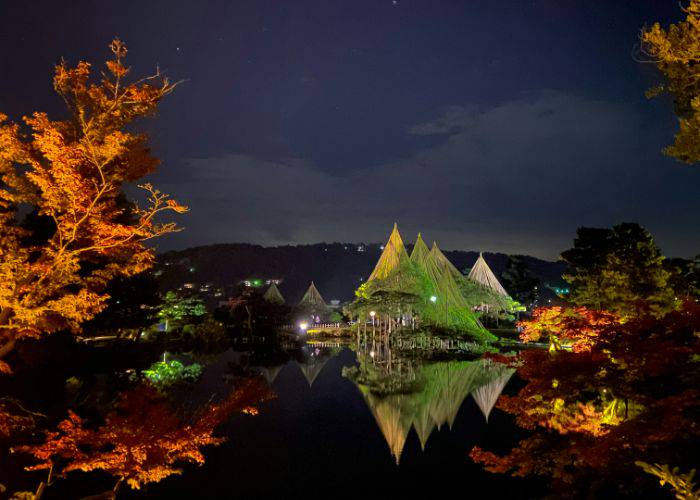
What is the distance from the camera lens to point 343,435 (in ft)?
37.9

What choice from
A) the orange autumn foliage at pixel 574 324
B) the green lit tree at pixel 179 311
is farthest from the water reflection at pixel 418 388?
the green lit tree at pixel 179 311

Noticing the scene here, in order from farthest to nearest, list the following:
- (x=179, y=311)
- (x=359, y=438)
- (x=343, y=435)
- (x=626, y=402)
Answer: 1. (x=179, y=311)
2. (x=343, y=435)
3. (x=359, y=438)
4. (x=626, y=402)

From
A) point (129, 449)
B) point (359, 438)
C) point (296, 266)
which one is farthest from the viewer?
point (296, 266)

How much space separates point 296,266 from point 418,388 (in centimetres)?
7158

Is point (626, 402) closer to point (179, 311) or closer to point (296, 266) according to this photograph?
point (179, 311)

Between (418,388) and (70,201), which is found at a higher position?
(70,201)

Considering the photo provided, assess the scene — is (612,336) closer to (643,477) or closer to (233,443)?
(643,477)

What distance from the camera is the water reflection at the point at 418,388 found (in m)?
12.3

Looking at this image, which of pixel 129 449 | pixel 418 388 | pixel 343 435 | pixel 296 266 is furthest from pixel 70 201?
pixel 296 266

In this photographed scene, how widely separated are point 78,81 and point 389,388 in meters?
13.6

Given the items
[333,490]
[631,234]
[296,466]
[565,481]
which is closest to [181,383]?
[296,466]

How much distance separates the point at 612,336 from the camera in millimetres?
7125

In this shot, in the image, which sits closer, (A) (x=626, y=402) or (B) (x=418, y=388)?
(A) (x=626, y=402)

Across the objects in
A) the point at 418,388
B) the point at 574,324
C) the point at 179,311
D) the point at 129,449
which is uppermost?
the point at 574,324
